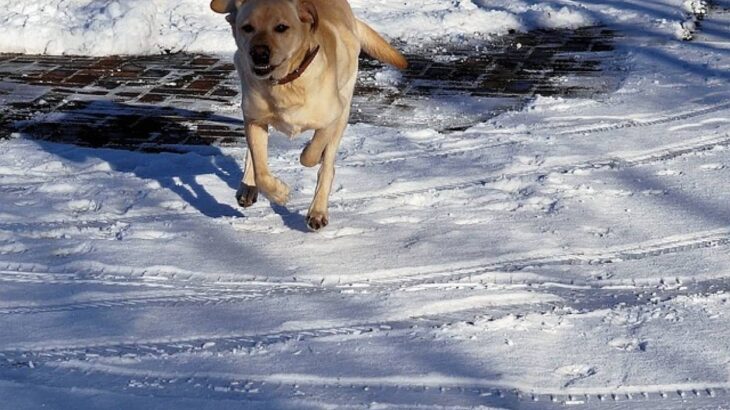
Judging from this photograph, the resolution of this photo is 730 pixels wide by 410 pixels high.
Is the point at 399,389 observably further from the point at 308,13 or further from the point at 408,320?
the point at 308,13

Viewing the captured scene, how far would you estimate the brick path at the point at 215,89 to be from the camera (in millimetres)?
6992

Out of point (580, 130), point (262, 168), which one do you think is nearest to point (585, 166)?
point (580, 130)

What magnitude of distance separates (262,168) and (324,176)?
0.35 meters

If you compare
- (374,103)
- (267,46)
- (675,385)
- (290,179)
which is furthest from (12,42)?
(675,385)

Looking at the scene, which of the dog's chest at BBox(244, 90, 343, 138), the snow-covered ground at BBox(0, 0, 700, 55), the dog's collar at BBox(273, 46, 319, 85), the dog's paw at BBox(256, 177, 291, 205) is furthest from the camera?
the snow-covered ground at BBox(0, 0, 700, 55)

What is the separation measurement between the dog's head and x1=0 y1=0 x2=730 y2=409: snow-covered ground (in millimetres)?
808

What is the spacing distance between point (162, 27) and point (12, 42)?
44.5 inches

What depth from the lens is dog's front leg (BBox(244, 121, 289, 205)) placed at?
16.6ft

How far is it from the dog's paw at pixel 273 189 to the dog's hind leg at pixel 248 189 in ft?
0.81

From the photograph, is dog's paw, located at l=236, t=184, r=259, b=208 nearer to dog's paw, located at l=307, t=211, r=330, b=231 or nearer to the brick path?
dog's paw, located at l=307, t=211, r=330, b=231

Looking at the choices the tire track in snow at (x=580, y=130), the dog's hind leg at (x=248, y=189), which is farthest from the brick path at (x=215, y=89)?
the dog's hind leg at (x=248, y=189)

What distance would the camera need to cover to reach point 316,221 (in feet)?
17.1

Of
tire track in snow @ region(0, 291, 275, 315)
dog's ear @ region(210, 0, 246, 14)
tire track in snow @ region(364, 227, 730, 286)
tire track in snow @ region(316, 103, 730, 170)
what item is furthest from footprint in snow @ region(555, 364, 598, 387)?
tire track in snow @ region(316, 103, 730, 170)

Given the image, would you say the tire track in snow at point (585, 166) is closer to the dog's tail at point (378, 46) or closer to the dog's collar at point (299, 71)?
the dog's tail at point (378, 46)
